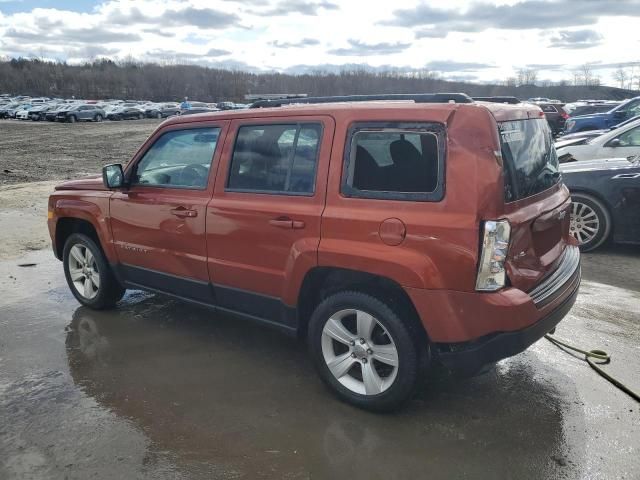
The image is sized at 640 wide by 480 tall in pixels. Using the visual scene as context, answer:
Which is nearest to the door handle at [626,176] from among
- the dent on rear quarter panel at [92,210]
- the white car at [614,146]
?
the white car at [614,146]

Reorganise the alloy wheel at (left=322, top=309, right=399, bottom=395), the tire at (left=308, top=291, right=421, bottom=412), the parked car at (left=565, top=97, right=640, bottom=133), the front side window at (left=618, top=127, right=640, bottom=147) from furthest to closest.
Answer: the parked car at (left=565, top=97, right=640, bottom=133)
the front side window at (left=618, top=127, right=640, bottom=147)
the alloy wheel at (left=322, top=309, right=399, bottom=395)
the tire at (left=308, top=291, right=421, bottom=412)

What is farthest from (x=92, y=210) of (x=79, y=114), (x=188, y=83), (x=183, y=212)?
(x=188, y=83)

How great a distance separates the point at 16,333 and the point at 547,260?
4.21 meters

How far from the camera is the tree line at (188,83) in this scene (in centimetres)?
10531

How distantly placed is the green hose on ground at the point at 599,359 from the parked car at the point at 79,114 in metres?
48.4

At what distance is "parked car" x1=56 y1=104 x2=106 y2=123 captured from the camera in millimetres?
45750

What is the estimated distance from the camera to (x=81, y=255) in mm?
5281

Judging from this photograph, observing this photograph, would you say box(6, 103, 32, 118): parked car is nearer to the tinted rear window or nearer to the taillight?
the tinted rear window

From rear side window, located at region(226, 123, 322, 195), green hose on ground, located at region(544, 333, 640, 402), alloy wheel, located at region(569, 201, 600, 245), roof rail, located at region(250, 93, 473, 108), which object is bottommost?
green hose on ground, located at region(544, 333, 640, 402)

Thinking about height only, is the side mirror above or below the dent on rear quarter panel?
above

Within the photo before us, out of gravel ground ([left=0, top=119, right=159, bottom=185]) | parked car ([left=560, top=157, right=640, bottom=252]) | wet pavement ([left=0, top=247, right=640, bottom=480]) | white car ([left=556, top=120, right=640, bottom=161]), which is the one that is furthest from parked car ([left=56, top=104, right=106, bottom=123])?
parked car ([left=560, top=157, right=640, bottom=252])

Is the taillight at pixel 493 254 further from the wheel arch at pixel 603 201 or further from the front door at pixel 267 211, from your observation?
the wheel arch at pixel 603 201

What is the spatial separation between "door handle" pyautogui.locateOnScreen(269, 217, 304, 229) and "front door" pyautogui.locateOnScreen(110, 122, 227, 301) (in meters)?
0.69

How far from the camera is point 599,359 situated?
4051 mm
